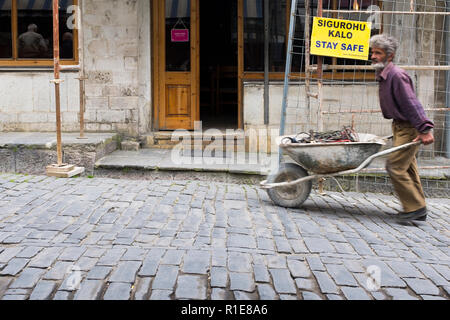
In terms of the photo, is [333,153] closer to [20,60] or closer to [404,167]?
[404,167]

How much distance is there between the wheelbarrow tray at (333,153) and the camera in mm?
5621

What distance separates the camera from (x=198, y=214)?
5.61 metres

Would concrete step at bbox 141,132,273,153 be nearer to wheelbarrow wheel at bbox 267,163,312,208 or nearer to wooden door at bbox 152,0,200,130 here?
wooden door at bbox 152,0,200,130

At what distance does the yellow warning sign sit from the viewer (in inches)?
243

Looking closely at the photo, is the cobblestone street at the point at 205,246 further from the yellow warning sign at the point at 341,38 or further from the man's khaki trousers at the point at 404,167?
the yellow warning sign at the point at 341,38

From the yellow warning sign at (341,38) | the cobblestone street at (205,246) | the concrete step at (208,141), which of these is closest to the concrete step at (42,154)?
the cobblestone street at (205,246)

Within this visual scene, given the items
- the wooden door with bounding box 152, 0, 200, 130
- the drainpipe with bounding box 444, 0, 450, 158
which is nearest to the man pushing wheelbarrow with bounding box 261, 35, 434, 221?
the drainpipe with bounding box 444, 0, 450, 158

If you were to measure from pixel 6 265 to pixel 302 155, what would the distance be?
3201 millimetres

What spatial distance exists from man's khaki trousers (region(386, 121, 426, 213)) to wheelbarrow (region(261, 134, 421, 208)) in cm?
11

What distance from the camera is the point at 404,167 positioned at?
561 cm

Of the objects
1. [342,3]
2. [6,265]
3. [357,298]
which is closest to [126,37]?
[342,3]

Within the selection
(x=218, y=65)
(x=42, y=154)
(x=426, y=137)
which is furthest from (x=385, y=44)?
(x=218, y=65)

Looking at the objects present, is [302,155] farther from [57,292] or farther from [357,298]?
[57,292]

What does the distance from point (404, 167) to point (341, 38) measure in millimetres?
1723
